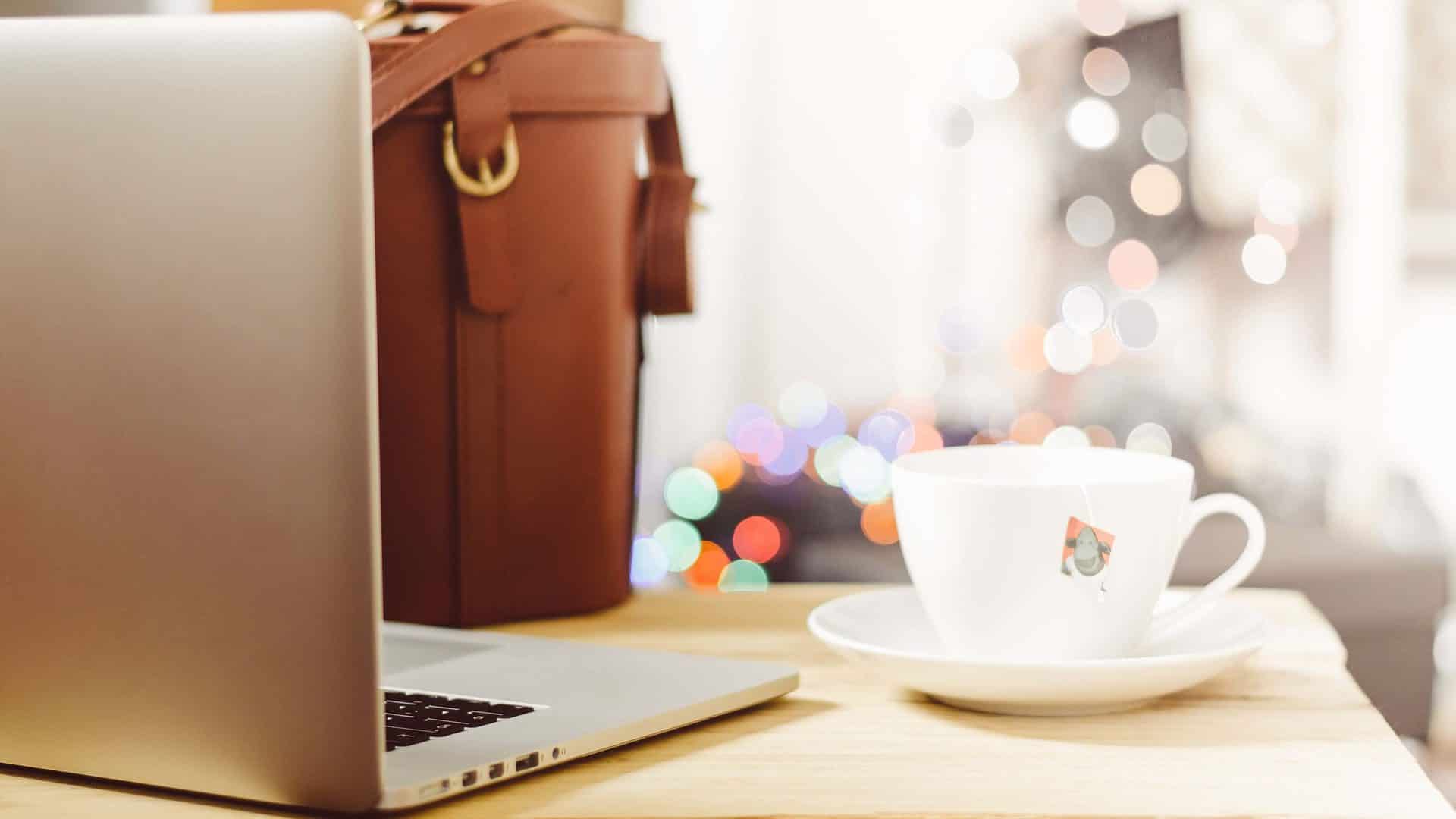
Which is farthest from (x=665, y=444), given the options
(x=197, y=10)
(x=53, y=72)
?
(x=53, y=72)

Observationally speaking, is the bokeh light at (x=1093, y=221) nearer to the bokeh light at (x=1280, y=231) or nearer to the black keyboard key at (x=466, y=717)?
the bokeh light at (x=1280, y=231)

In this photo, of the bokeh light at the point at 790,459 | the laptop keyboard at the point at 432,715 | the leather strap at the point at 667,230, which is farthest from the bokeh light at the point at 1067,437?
the laptop keyboard at the point at 432,715

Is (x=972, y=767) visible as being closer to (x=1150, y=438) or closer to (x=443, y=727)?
(x=443, y=727)

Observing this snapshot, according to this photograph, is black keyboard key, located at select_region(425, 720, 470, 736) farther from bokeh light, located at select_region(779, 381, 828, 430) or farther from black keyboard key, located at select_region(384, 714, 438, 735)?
bokeh light, located at select_region(779, 381, 828, 430)

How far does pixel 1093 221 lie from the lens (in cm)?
287

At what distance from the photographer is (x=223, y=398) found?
0.41 m

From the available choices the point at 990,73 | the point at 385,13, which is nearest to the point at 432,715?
the point at 385,13

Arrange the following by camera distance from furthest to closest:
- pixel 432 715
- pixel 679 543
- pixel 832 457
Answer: pixel 832 457
pixel 679 543
pixel 432 715

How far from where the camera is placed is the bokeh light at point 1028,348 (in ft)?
9.66

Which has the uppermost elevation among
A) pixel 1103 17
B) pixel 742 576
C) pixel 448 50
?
pixel 1103 17

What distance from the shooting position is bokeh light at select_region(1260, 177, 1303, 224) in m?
2.75

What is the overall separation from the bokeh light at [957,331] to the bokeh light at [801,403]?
0.27 meters

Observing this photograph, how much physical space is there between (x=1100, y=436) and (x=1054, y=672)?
2172mm

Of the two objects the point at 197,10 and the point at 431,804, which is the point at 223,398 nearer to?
the point at 431,804
